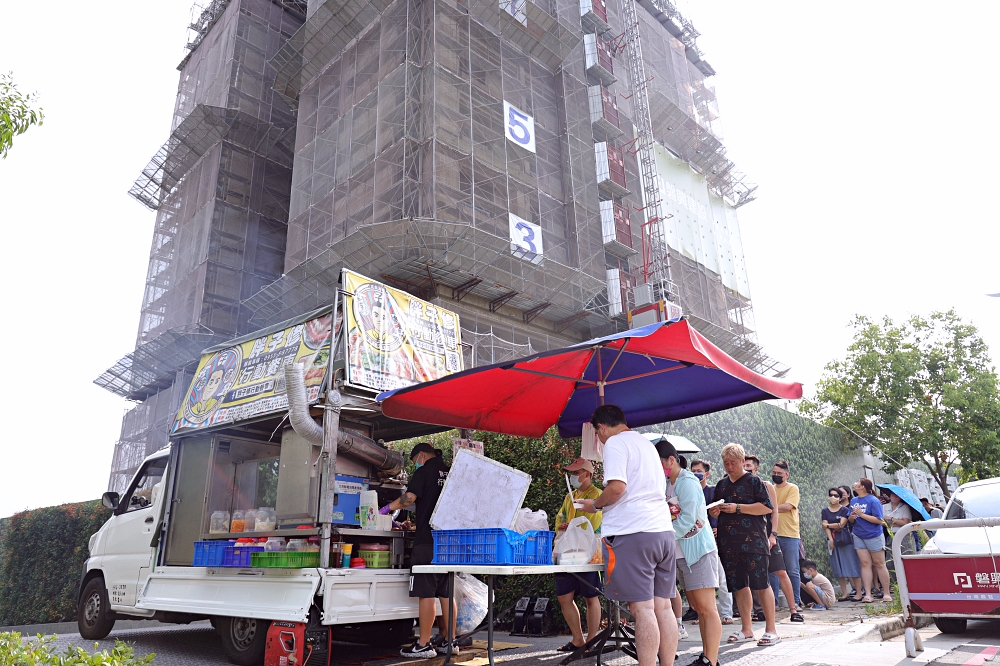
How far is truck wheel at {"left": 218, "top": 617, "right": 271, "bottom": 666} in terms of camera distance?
210 inches

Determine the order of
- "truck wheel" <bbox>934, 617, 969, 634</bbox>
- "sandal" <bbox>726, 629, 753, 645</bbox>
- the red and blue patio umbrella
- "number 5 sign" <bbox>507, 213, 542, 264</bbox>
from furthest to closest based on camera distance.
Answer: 1. "number 5 sign" <bbox>507, 213, 542, 264</bbox>
2. "truck wheel" <bbox>934, 617, 969, 634</bbox>
3. "sandal" <bbox>726, 629, 753, 645</bbox>
4. the red and blue patio umbrella

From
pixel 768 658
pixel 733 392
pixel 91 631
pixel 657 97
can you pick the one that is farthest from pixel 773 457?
pixel 657 97

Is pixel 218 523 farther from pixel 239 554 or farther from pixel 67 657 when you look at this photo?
pixel 67 657

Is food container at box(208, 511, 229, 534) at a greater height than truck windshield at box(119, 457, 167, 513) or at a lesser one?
lesser

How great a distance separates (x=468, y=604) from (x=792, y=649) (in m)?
2.66

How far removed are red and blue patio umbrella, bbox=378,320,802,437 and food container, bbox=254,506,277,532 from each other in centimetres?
184

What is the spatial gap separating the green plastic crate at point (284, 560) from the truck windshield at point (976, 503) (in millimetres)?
6424

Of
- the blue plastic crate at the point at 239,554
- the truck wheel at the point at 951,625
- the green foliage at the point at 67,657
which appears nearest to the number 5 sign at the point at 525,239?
the blue plastic crate at the point at 239,554

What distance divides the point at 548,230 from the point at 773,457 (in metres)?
10.6

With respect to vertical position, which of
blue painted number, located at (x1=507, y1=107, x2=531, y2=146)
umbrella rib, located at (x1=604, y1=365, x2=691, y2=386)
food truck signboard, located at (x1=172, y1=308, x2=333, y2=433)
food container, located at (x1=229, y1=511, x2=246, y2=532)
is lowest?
food container, located at (x1=229, y1=511, x2=246, y2=532)

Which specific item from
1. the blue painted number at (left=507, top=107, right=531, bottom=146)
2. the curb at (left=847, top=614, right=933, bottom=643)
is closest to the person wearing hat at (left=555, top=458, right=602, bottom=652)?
the curb at (left=847, top=614, right=933, bottom=643)

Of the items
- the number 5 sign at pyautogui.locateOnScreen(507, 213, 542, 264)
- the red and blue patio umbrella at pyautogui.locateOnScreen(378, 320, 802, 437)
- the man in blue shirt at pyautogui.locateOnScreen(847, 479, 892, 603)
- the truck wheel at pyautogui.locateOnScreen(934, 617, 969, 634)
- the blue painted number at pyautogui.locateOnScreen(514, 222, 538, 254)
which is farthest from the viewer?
the blue painted number at pyautogui.locateOnScreen(514, 222, 538, 254)

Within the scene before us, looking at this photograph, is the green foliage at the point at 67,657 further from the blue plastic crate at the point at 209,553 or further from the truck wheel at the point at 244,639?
the blue plastic crate at the point at 209,553

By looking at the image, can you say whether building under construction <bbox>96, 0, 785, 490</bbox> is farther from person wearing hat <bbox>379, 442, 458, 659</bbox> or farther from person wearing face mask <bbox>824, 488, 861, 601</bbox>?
person wearing hat <bbox>379, 442, 458, 659</bbox>
